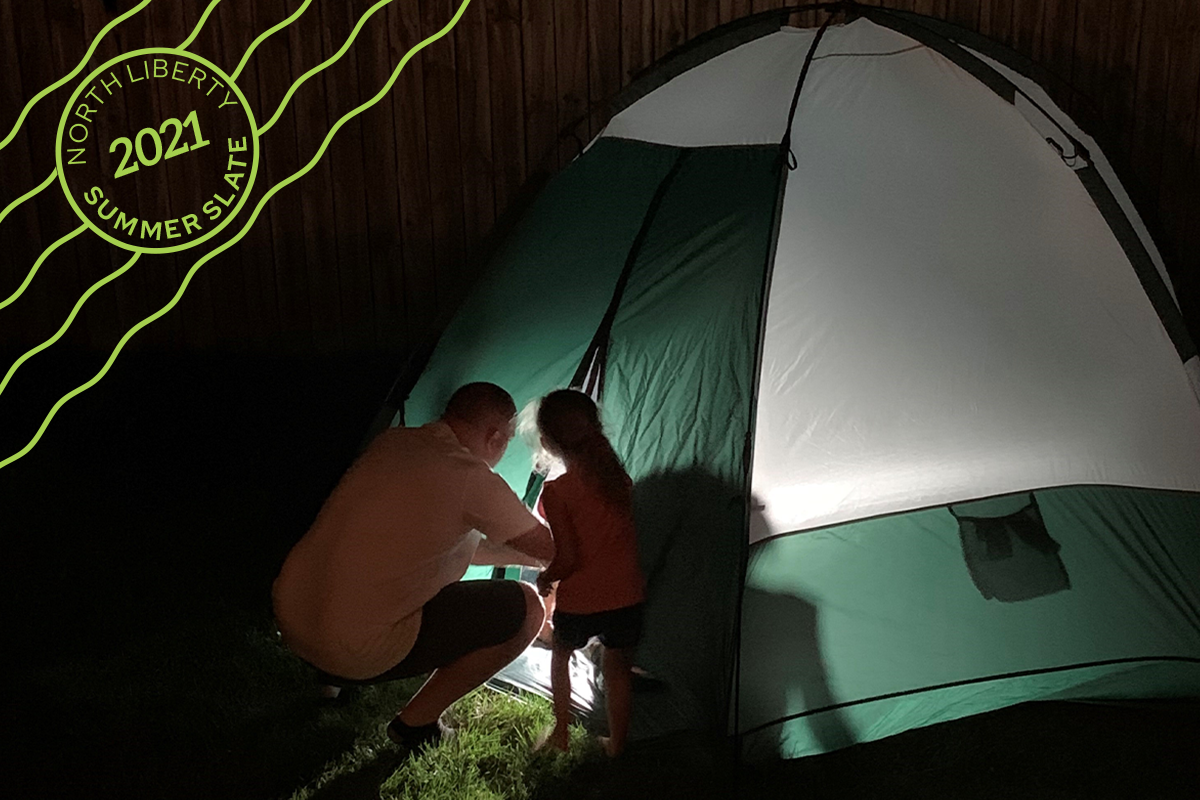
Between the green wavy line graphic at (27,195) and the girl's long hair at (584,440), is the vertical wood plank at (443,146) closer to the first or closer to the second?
the green wavy line graphic at (27,195)

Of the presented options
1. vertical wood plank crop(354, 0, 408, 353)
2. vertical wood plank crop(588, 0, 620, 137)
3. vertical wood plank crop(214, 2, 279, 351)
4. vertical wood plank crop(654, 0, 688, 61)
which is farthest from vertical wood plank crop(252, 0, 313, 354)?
vertical wood plank crop(654, 0, 688, 61)

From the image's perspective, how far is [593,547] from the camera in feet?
8.48

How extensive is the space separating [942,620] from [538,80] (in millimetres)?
2661

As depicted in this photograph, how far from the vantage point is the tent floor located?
8.23 feet

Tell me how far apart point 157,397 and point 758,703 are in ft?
9.72

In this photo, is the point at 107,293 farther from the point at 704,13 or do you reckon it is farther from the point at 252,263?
the point at 704,13

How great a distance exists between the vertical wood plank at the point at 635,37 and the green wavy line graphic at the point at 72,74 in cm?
178

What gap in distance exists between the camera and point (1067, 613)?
9.07ft

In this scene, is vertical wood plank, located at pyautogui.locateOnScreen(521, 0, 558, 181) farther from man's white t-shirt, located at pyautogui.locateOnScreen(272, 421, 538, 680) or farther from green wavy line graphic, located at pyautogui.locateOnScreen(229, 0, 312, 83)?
man's white t-shirt, located at pyautogui.locateOnScreen(272, 421, 538, 680)

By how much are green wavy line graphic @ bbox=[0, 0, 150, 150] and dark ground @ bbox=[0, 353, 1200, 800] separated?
880 millimetres

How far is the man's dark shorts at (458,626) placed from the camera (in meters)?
2.54

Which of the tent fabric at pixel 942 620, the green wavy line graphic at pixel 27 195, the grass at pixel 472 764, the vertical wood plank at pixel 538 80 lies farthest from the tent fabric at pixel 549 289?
the green wavy line graphic at pixel 27 195

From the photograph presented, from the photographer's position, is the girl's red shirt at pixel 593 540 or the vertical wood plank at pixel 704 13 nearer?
the girl's red shirt at pixel 593 540

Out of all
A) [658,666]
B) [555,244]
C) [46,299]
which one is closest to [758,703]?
[658,666]
